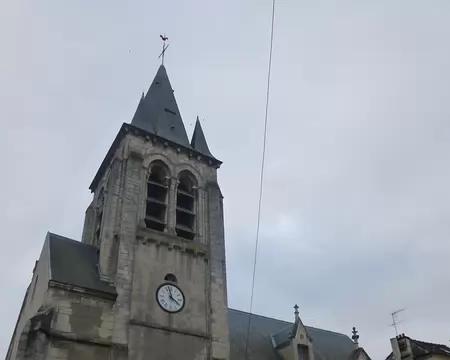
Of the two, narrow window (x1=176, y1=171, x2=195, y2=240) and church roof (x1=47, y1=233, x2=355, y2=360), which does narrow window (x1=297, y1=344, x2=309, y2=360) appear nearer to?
church roof (x1=47, y1=233, x2=355, y2=360)

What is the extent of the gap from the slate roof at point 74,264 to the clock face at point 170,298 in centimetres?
181

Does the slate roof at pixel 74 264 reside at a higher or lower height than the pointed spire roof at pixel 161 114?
lower

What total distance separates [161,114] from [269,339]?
40.0 ft

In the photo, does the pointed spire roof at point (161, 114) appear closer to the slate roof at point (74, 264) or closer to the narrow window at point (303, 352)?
the slate roof at point (74, 264)

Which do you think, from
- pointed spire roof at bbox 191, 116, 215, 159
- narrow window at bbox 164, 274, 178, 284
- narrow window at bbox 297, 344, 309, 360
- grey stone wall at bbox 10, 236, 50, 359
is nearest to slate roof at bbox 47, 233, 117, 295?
grey stone wall at bbox 10, 236, 50, 359

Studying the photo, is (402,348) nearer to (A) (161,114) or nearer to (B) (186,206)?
(B) (186,206)

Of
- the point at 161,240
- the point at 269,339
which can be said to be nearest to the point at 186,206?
the point at 161,240

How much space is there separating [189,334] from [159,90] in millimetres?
14346

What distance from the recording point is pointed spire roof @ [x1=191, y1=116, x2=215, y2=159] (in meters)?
24.9

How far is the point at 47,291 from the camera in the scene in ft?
52.8

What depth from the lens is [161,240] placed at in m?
19.6

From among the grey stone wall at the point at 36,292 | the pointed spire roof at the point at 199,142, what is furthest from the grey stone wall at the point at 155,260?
the pointed spire roof at the point at 199,142

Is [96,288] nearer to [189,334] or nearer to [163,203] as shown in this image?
[189,334]

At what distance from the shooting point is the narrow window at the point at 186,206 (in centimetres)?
2117
